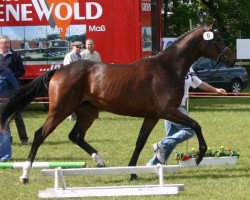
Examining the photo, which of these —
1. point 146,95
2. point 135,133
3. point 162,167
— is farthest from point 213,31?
point 135,133

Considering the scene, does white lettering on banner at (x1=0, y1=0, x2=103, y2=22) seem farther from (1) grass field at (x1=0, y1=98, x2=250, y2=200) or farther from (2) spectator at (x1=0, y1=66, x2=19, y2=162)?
(2) spectator at (x1=0, y1=66, x2=19, y2=162)

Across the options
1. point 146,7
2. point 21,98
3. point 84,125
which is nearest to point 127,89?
point 84,125

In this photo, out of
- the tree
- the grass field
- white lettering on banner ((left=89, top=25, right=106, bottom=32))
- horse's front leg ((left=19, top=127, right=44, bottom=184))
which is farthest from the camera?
the tree

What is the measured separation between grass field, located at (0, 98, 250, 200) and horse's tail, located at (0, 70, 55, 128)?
87cm

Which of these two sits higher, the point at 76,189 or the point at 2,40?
the point at 2,40

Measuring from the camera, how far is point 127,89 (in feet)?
35.0

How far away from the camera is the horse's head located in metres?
11.0

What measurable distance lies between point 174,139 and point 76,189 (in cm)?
231

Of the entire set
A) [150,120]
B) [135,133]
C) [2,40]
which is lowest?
[135,133]

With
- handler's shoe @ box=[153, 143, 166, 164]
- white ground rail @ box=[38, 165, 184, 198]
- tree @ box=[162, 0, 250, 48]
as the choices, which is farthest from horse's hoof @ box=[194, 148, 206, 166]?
tree @ box=[162, 0, 250, 48]

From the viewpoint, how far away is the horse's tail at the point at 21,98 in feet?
36.1

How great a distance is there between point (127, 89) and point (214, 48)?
55.4 inches

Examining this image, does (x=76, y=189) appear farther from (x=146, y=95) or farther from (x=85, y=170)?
(x=146, y=95)

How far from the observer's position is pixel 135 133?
1703 centimetres
